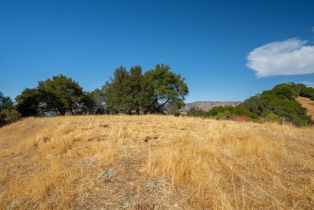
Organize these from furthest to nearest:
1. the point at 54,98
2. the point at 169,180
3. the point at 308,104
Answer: the point at 308,104 < the point at 54,98 < the point at 169,180

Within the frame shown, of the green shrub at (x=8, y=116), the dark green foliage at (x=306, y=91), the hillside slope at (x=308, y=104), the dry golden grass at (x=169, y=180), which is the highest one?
the dark green foliage at (x=306, y=91)

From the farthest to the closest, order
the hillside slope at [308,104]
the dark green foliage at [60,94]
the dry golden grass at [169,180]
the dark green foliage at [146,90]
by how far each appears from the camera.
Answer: the hillside slope at [308,104] → the dark green foliage at [60,94] → the dark green foliage at [146,90] → the dry golden grass at [169,180]

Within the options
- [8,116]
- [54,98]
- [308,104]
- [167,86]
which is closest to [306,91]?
[308,104]

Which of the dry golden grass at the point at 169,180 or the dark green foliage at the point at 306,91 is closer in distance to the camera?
Answer: the dry golden grass at the point at 169,180

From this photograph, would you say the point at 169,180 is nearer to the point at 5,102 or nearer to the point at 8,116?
the point at 8,116

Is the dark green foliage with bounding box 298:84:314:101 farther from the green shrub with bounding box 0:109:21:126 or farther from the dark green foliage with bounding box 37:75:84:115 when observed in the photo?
the green shrub with bounding box 0:109:21:126

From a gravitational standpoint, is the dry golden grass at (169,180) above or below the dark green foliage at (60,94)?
below

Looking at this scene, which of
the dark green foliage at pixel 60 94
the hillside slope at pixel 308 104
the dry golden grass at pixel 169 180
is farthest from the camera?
the hillside slope at pixel 308 104

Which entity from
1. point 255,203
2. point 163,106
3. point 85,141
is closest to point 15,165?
point 85,141

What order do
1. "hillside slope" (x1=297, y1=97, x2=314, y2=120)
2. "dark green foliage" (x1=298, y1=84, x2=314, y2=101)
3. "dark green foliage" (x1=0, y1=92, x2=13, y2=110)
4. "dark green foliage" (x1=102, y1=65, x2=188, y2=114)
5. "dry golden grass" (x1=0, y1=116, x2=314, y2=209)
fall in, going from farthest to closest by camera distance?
1. "dark green foliage" (x1=298, y1=84, x2=314, y2=101)
2. "hillside slope" (x1=297, y1=97, x2=314, y2=120)
3. "dark green foliage" (x1=102, y1=65, x2=188, y2=114)
4. "dark green foliage" (x1=0, y1=92, x2=13, y2=110)
5. "dry golden grass" (x1=0, y1=116, x2=314, y2=209)

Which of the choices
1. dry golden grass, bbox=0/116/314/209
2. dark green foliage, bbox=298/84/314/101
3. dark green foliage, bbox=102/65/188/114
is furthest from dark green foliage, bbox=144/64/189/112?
dark green foliage, bbox=298/84/314/101

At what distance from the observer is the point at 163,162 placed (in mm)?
4539

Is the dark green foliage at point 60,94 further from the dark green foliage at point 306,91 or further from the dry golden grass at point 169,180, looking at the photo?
the dark green foliage at point 306,91

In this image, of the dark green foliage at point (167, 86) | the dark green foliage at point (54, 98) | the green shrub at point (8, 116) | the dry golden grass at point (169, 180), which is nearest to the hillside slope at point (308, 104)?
the dark green foliage at point (167, 86)
